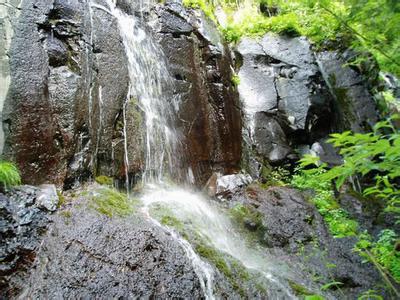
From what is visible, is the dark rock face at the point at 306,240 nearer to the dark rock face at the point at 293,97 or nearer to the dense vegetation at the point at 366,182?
the dense vegetation at the point at 366,182

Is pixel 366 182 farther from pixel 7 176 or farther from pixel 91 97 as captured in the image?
pixel 7 176

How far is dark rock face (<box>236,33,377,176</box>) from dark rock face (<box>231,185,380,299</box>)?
1448 mm

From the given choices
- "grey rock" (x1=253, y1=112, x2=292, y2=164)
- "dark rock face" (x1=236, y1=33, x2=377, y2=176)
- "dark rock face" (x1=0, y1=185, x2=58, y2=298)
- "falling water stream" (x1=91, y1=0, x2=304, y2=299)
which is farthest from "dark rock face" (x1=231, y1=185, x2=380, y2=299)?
"dark rock face" (x1=0, y1=185, x2=58, y2=298)

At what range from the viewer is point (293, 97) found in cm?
886

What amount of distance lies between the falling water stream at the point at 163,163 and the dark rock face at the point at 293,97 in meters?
2.31

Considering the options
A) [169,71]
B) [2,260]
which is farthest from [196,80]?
[2,260]

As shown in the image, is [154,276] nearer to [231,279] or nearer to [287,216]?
[231,279]

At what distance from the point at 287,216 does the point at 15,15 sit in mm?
5621

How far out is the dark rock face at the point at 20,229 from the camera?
10.7 ft

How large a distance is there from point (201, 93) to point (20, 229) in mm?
4854

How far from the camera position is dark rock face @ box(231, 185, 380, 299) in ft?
16.4

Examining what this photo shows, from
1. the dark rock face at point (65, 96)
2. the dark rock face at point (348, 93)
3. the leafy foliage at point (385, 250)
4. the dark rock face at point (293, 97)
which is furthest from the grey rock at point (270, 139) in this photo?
the dark rock face at point (65, 96)

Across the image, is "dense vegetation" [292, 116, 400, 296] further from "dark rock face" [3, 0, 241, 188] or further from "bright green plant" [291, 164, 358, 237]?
"dark rock face" [3, 0, 241, 188]

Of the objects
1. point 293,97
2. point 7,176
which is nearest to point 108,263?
point 7,176
